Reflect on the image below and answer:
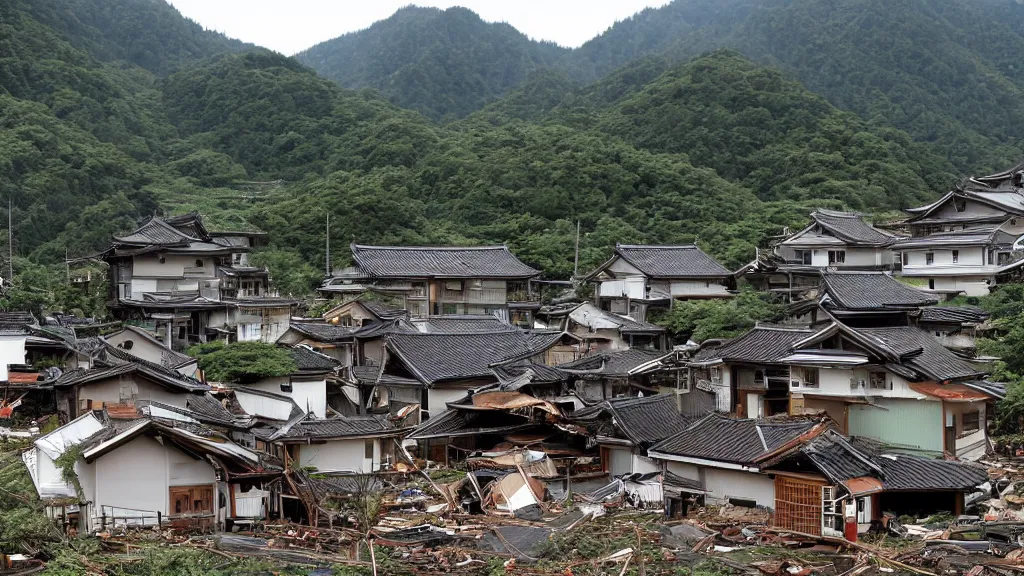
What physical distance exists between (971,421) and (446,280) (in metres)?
23.6

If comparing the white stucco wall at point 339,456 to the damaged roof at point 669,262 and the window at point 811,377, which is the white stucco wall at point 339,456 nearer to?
the window at point 811,377

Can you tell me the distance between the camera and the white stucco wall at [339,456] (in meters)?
23.8

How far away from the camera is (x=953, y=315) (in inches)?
1366

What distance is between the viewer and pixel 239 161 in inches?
3462

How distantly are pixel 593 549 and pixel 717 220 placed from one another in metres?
45.2

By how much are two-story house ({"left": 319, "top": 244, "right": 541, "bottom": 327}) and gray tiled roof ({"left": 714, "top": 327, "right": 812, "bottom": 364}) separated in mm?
16983

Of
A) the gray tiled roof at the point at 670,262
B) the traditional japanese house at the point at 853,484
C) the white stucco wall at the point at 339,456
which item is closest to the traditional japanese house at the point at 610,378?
the white stucco wall at the point at 339,456

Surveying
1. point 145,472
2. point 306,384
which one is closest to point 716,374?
point 306,384

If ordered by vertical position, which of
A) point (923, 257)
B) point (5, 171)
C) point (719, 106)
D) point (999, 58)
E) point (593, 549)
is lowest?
point (593, 549)

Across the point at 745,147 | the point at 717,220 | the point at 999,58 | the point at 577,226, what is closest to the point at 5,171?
the point at 577,226

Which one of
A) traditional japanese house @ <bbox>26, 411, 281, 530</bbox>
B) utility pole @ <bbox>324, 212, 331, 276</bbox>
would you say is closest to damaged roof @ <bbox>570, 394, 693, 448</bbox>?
traditional japanese house @ <bbox>26, 411, 281, 530</bbox>

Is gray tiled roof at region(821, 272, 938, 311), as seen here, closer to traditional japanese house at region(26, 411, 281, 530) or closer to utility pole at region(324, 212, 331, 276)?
traditional japanese house at region(26, 411, 281, 530)

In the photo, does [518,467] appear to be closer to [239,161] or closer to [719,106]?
[719,106]

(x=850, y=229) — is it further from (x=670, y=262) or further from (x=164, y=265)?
(x=164, y=265)
